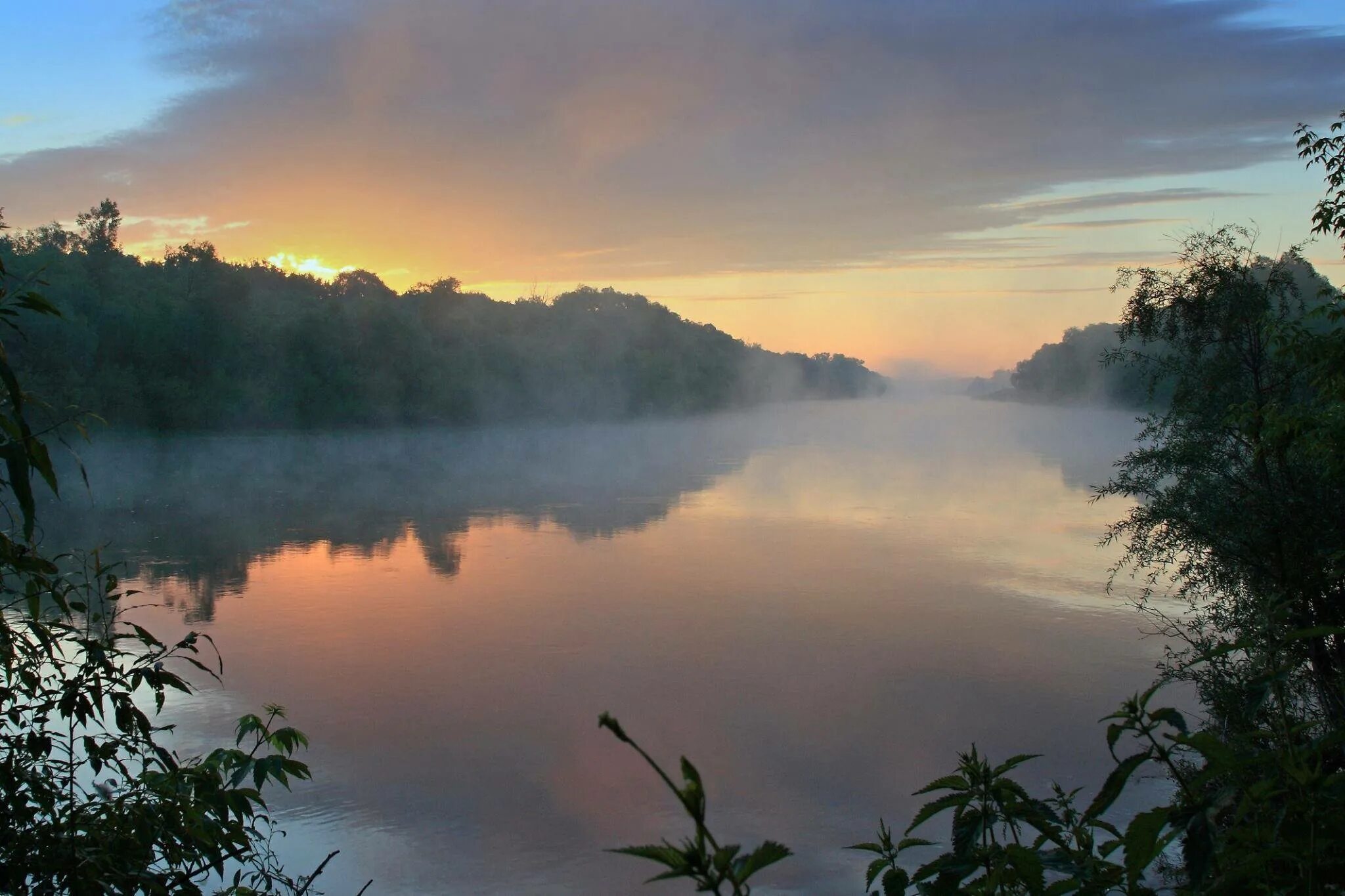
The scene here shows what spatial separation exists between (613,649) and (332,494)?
54.0 ft

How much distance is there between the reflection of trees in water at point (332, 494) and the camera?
17.5 meters

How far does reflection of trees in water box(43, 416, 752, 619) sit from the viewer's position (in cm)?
1745

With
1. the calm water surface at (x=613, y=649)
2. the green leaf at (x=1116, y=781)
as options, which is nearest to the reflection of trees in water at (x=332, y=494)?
the calm water surface at (x=613, y=649)

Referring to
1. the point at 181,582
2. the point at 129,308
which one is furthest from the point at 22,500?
the point at 129,308

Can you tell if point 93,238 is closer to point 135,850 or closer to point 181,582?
point 181,582

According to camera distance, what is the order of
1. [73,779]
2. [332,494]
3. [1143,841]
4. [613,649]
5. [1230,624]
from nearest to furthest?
1. [1143,841]
2. [73,779]
3. [1230,624]
4. [613,649]
5. [332,494]

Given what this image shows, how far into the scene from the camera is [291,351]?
35594mm

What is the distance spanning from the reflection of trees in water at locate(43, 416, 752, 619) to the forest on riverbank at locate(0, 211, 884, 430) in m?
1.39

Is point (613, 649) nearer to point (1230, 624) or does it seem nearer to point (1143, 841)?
point (1230, 624)

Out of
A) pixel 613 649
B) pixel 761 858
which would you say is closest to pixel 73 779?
pixel 761 858

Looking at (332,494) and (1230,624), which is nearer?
(1230,624)

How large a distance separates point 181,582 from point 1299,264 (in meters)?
14.9

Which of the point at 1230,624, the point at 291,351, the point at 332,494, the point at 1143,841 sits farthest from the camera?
the point at 291,351

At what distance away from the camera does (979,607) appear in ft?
42.9
